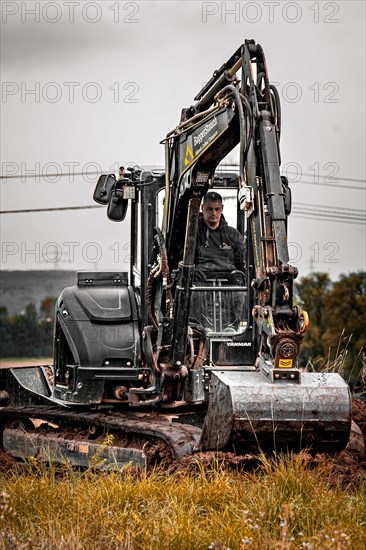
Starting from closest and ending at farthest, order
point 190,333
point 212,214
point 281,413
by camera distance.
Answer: point 281,413 → point 190,333 → point 212,214

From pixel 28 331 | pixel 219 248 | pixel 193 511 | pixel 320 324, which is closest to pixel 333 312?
pixel 320 324

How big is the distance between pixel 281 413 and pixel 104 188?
4.08 metres

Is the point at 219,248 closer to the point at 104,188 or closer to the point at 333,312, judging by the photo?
the point at 104,188

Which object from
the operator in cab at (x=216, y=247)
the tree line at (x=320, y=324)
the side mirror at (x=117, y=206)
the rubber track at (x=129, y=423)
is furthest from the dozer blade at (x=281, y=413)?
the tree line at (x=320, y=324)

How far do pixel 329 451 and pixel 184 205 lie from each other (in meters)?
2.99

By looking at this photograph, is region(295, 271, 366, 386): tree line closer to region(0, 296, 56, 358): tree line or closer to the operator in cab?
region(0, 296, 56, 358): tree line

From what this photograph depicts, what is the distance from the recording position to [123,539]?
6957 mm

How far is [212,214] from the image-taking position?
35.7 ft

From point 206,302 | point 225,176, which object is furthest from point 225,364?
point 225,176

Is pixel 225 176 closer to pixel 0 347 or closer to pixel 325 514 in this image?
pixel 325 514

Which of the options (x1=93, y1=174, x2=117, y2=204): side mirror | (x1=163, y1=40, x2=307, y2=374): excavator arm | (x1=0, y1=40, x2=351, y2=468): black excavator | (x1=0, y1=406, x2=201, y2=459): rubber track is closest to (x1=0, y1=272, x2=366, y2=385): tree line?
(x1=0, y1=406, x2=201, y2=459): rubber track

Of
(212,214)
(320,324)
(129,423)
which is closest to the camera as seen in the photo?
(129,423)

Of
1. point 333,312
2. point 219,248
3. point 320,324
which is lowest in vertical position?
point 320,324

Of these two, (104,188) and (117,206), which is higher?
(104,188)
